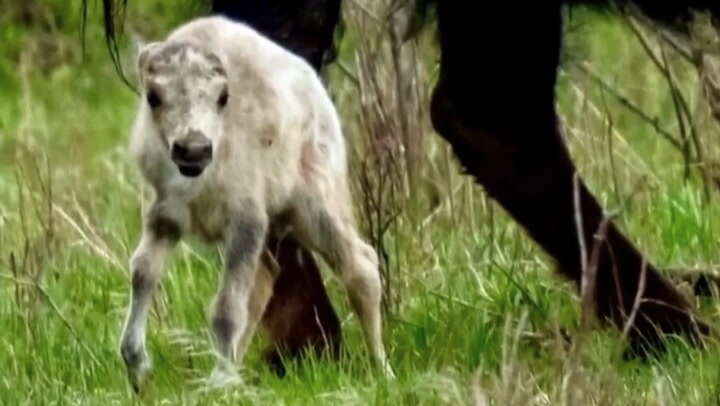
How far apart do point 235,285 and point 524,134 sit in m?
1.18

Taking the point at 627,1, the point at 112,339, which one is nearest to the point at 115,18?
the point at 112,339

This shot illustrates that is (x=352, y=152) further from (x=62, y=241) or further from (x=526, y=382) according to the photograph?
(x=526, y=382)

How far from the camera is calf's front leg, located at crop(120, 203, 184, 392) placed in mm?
4648

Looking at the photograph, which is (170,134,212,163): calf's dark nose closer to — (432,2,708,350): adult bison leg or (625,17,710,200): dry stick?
(432,2,708,350): adult bison leg

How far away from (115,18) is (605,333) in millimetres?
1263

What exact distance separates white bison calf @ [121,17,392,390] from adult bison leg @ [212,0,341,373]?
1.07ft

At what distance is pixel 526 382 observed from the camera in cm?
456

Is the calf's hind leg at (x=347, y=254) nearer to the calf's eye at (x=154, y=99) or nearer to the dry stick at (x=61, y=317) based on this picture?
the calf's eye at (x=154, y=99)

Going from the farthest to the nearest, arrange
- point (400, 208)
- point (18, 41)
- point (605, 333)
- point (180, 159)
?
1. point (18, 41)
2. point (400, 208)
3. point (605, 333)
4. point (180, 159)

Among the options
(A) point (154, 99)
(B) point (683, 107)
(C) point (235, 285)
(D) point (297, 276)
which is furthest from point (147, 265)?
(B) point (683, 107)

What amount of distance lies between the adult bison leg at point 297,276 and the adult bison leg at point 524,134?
1.32 feet

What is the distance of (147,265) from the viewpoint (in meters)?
4.66

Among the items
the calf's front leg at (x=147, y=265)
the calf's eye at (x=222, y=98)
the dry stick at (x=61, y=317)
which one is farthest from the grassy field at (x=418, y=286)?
the calf's eye at (x=222, y=98)

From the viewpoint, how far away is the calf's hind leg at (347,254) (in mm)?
4766
